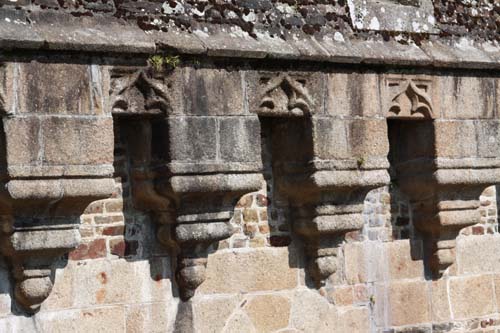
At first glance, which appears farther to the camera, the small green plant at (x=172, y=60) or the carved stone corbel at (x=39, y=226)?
the small green plant at (x=172, y=60)

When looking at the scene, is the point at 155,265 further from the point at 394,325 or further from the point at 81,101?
the point at 394,325

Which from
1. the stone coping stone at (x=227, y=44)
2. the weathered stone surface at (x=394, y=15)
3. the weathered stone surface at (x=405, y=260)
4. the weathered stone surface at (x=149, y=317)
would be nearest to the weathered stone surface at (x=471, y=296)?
the weathered stone surface at (x=405, y=260)

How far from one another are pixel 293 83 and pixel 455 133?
143 cm

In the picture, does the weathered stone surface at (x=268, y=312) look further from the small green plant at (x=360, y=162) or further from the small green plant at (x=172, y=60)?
the small green plant at (x=172, y=60)

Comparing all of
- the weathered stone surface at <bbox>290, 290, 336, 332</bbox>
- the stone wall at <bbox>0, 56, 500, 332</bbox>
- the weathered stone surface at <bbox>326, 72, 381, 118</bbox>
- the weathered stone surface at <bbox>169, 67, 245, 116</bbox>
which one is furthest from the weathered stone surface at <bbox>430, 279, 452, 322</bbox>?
the weathered stone surface at <bbox>169, 67, 245, 116</bbox>

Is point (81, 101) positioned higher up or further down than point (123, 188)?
higher up

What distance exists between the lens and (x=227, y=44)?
6.52 meters

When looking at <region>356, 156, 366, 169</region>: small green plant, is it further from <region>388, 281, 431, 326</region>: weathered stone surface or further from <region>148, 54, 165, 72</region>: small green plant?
<region>148, 54, 165, 72</region>: small green plant

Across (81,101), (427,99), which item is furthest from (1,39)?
(427,99)

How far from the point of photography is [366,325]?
7.69 meters

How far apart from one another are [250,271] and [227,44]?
1538 mm

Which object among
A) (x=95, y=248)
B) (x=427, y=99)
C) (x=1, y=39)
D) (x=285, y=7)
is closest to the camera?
(x=1, y=39)

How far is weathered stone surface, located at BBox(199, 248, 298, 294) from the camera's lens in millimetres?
6961

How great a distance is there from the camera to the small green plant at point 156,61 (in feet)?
20.6
